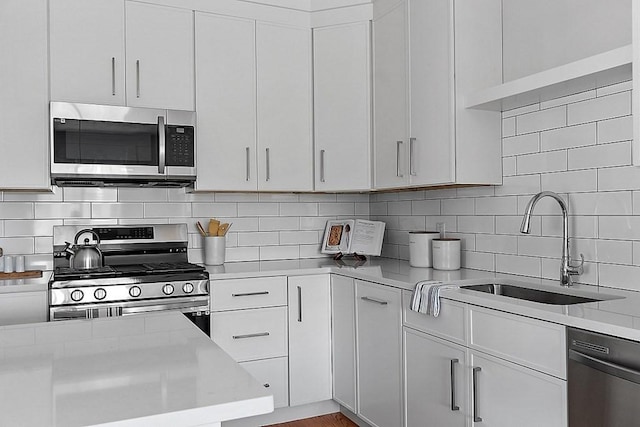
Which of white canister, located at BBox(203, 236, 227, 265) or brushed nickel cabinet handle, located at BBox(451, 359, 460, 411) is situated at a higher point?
white canister, located at BBox(203, 236, 227, 265)

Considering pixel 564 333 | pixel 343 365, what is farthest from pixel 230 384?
pixel 343 365

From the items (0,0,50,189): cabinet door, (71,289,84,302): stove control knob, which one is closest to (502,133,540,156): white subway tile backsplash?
(71,289,84,302): stove control knob

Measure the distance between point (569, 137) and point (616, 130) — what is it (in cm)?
25

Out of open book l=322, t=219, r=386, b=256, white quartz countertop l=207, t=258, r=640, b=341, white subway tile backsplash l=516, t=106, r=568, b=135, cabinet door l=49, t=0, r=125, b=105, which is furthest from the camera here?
open book l=322, t=219, r=386, b=256

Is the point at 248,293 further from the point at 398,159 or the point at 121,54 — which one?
the point at 121,54

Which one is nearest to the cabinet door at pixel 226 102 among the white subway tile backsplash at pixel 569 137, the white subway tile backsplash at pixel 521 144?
the white subway tile backsplash at pixel 521 144

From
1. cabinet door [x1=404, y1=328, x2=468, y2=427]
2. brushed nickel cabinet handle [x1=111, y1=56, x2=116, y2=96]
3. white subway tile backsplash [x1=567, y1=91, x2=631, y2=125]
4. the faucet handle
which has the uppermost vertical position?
brushed nickel cabinet handle [x1=111, y1=56, x2=116, y2=96]

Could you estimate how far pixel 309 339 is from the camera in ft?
11.2

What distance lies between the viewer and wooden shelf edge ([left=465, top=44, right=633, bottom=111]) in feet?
6.72

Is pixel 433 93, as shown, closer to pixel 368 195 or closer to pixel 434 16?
pixel 434 16

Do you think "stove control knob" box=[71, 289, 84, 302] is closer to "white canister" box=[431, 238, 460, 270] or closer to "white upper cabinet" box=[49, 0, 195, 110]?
"white upper cabinet" box=[49, 0, 195, 110]

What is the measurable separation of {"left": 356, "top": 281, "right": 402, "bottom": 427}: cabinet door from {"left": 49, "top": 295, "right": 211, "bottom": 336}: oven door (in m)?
0.86

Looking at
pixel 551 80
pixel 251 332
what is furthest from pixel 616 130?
pixel 251 332

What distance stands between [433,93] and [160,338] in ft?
6.76
